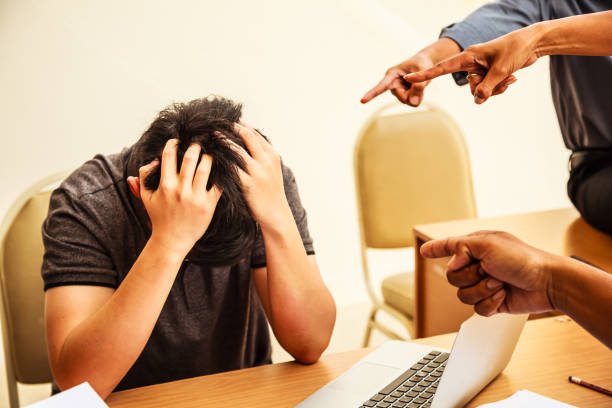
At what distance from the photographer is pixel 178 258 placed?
839 millimetres

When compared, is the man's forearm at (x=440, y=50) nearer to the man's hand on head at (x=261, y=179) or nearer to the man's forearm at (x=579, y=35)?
the man's forearm at (x=579, y=35)

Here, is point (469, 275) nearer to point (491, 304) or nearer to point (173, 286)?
point (491, 304)

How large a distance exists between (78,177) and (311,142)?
5.36ft

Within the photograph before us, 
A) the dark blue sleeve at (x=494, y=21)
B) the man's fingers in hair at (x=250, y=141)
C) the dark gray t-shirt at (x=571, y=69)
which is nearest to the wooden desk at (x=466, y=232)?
the dark gray t-shirt at (x=571, y=69)

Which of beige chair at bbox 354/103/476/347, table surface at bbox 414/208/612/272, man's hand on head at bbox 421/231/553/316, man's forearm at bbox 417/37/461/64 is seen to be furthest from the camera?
beige chair at bbox 354/103/476/347

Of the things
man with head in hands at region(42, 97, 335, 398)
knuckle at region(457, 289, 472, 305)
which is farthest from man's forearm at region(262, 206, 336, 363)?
knuckle at region(457, 289, 472, 305)

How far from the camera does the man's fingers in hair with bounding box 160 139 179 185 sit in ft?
2.77

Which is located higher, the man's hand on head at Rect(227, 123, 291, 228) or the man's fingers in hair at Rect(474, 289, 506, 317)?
the man's hand on head at Rect(227, 123, 291, 228)

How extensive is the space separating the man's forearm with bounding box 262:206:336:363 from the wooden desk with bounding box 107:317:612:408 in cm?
8

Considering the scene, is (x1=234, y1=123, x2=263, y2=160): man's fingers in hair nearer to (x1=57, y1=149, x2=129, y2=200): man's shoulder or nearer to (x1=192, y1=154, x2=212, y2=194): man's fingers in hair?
(x1=192, y1=154, x2=212, y2=194): man's fingers in hair

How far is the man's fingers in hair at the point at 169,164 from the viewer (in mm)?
845

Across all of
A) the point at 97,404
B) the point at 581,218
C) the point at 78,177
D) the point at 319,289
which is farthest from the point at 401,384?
the point at 581,218

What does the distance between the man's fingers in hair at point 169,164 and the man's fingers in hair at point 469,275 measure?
0.41m

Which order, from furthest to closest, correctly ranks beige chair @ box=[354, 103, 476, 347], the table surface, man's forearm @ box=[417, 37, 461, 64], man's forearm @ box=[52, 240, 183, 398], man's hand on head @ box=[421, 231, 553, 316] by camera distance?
1. beige chair @ box=[354, 103, 476, 347]
2. the table surface
3. man's forearm @ box=[417, 37, 461, 64]
4. man's forearm @ box=[52, 240, 183, 398]
5. man's hand on head @ box=[421, 231, 553, 316]
